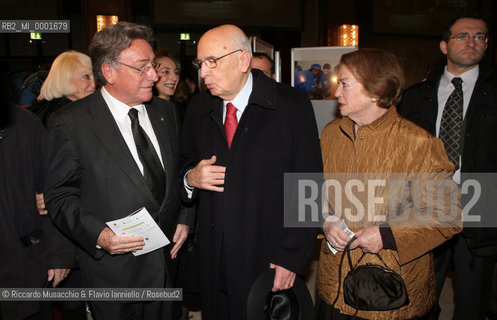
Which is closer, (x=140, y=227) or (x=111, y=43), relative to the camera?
(x=140, y=227)

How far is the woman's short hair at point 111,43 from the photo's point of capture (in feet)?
6.19

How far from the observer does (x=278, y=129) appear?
176 centimetres

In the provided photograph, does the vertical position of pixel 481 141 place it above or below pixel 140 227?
above

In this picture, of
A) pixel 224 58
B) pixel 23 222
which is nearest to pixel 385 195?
pixel 224 58

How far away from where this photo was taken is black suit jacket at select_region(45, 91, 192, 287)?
1.74 metres

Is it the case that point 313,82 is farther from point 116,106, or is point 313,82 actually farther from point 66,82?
point 116,106

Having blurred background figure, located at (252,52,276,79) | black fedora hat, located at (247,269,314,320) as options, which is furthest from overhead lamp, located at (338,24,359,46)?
black fedora hat, located at (247,269,314,320)

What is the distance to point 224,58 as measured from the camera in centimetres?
173

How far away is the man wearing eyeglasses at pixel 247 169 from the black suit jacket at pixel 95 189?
30 centimetres

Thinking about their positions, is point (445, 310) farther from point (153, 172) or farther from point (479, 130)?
point (153, 172)

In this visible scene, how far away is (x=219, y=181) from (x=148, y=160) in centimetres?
40

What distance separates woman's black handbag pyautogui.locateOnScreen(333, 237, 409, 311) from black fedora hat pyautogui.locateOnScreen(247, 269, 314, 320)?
0.19 meters

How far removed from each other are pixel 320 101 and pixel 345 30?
5600 mm

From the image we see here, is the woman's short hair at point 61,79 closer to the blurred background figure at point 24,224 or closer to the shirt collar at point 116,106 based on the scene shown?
the blurred background figure at point 24,224
